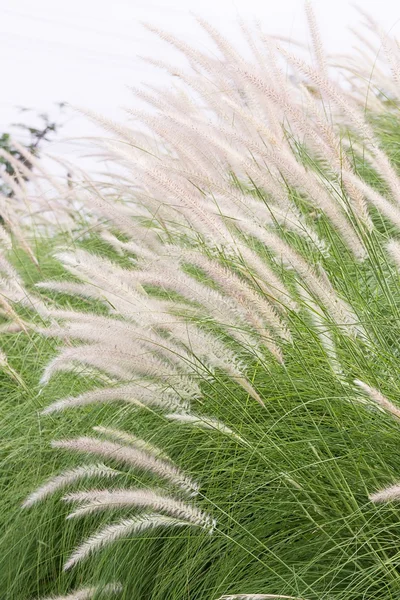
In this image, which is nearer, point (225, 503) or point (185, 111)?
point (225, 503)

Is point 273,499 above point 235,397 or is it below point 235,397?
below

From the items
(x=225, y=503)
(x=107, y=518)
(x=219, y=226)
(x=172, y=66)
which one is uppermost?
(x=172, y=66)

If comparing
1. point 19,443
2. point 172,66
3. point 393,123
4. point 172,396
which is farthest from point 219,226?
point 393,123

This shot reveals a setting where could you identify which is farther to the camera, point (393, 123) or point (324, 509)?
point (393, 123)

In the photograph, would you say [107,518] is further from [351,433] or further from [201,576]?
[351,433]

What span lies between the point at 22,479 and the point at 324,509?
2.66ft

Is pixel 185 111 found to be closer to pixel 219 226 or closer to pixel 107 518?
Answer: pixel 219 226

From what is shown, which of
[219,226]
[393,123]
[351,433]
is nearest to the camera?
[219,226]

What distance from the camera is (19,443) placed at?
7.30ft

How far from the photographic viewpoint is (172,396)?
1640 mm

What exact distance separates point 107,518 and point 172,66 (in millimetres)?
1019

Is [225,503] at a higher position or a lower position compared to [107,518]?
higher

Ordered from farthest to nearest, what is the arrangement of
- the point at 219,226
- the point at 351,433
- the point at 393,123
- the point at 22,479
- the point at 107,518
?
the point at 393,123
the point at 22,479
the point at 107,518
the point at 351,433
the point at 219,226

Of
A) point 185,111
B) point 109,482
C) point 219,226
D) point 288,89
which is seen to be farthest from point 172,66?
point 109,482
